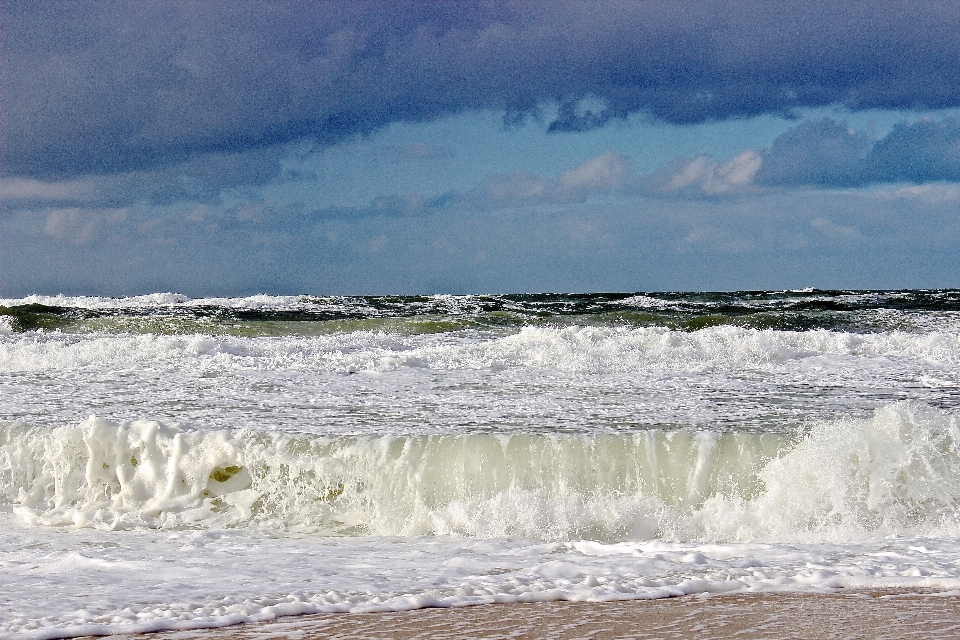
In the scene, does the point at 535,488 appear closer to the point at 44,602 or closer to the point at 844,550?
the point at 844,550

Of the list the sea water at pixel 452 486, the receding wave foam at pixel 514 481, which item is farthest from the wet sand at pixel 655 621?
the receding wave foam at pixel 514 481

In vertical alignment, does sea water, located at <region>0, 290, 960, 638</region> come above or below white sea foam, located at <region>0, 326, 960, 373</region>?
below

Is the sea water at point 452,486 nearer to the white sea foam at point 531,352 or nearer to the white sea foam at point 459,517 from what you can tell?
the white sea foam at point 459,517

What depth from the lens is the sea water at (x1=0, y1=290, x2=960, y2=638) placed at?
3840 mm

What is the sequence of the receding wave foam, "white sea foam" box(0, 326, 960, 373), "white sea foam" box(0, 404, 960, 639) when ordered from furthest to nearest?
"white sea foam" box(0, 326, 960, 373) → the receding wave foam → "white sea foam" box(0, 404, 960, 639)

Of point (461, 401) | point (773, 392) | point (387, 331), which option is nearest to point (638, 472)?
A: point (461, 401)

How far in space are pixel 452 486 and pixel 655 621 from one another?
2.76 metres

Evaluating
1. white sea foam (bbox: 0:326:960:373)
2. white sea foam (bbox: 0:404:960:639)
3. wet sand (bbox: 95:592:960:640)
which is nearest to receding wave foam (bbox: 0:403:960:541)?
white sea foam (bbox: 0:404:960:639)

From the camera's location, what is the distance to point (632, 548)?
456 cm

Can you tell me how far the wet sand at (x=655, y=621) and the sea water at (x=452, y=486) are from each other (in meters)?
0.14

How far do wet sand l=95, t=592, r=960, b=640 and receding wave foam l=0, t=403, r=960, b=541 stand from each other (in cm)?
176

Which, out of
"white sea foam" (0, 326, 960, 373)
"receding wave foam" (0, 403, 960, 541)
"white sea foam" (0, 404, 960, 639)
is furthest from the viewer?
"white sea foam" (0, 326, 960, 373)

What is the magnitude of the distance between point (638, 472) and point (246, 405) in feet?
12.6

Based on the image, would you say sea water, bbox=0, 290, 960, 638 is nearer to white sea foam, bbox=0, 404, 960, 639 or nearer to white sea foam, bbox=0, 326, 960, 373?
white sea foam, bbox=0, 404, 960, 639
